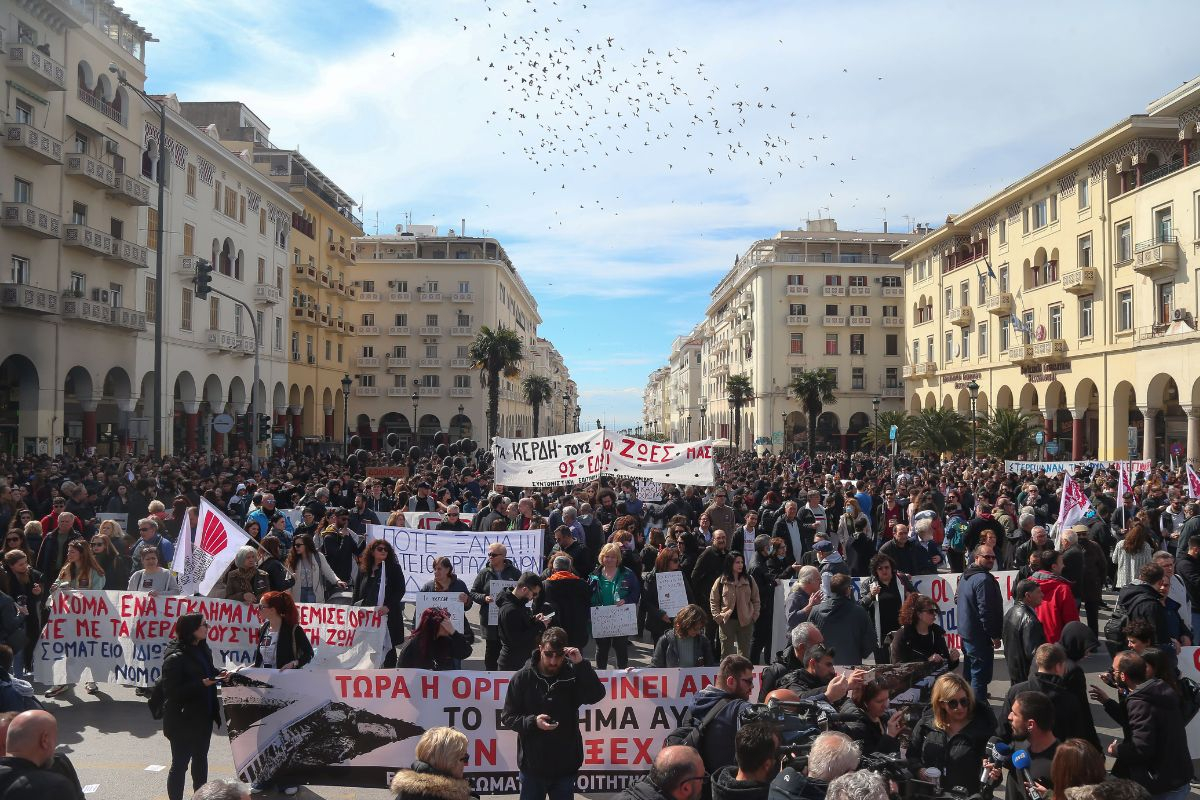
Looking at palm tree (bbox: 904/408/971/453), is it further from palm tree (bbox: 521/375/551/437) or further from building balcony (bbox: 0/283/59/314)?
palm tree (bbox: 521/375/551/437)

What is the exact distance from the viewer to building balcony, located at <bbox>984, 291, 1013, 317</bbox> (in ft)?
167

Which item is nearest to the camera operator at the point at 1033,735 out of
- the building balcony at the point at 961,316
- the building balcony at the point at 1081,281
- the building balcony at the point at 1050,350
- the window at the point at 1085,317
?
the building balcony at the point at 1081,281

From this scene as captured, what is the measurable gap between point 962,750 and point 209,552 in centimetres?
802

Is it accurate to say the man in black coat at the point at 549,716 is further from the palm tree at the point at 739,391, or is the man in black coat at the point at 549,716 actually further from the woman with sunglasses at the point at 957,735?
the palm tree at the point at 739,391

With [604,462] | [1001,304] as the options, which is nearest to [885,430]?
[1001,304]

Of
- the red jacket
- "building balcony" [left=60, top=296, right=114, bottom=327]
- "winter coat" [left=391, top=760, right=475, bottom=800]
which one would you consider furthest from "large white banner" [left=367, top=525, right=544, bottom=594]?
"building balcony" [left=60, top=296, right=114, bottom=327]

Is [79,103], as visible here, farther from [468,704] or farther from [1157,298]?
[1157,298]

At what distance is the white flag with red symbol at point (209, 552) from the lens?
1013 centimetres

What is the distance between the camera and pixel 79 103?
107 feet

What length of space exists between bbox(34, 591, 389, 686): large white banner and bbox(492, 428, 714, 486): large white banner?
9.30 meters

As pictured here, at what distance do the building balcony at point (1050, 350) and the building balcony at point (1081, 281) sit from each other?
2619 millimetres

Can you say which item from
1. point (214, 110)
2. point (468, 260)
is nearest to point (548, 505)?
point (214, 110)

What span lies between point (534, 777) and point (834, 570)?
194 inches

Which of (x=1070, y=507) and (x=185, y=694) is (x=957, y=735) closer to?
(x=185, y=694)
